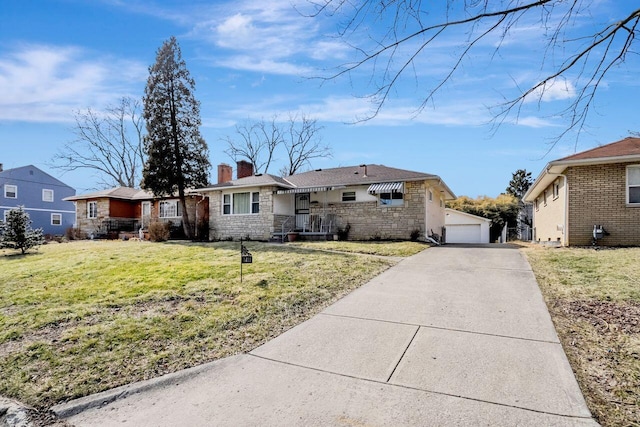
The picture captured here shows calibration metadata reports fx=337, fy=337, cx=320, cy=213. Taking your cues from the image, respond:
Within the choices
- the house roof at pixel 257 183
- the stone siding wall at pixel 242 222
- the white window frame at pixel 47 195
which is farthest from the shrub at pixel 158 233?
the white window frame at pixel 47 195

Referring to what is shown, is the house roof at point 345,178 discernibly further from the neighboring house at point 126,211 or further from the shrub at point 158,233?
the neighboring house at point 126,211

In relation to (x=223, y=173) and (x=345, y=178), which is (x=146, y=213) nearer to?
(x=223, y=173)

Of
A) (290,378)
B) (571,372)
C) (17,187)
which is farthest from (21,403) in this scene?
(17,187)

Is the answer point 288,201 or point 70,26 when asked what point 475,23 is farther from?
point 288,201

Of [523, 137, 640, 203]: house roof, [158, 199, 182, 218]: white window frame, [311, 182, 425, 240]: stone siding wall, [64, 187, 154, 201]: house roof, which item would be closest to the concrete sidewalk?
[523, 137, 640, 203]: house roof

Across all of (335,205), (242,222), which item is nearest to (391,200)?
(335,205)

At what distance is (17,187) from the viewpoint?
107ft

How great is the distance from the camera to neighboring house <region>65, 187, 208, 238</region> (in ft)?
73.1

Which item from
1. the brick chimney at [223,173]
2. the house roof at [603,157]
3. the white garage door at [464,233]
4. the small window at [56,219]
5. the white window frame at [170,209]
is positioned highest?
the brick chimney at [223,173]

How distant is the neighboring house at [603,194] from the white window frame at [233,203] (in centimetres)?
1368

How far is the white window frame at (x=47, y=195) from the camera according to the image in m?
34.6

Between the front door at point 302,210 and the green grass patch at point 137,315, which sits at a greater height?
the front door at point 302,210

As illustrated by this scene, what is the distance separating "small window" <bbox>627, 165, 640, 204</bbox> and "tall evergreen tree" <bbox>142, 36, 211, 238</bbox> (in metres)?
20.5

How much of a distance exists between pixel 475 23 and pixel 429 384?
3.52m
